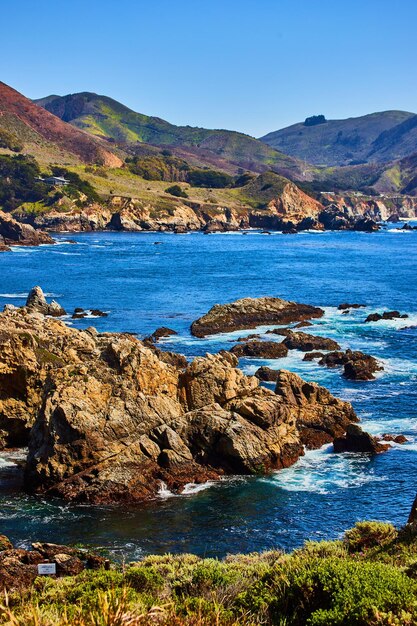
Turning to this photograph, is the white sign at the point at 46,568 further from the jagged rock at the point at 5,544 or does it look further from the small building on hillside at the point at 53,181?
the small building on hillside at the point at 53,181

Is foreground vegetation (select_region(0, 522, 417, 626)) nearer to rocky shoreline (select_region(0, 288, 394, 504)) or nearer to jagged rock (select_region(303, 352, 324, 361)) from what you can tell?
rocky shoreline (select_region(0, 288, 394, 504))

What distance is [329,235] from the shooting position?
192500 mm

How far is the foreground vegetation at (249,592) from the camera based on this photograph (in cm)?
1248

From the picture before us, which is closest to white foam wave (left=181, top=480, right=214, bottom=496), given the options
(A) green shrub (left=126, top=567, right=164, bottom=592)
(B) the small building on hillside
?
(A) green shrub (left=126, top=567, right=164, bottom=592)

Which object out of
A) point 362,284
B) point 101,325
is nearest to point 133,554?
point 101,325

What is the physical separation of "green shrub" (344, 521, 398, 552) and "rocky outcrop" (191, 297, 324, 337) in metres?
41.1

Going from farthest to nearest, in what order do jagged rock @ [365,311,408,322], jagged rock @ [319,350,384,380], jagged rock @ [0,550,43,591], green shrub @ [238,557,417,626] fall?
jagged rock @ [365,311,408,322] < jagged rock @ [319,350,384,380] < jagged rock @ [0,550,43,591] < green shrub @ [238,557,417,626]

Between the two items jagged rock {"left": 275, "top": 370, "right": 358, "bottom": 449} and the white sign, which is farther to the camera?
jagged rock {"left": 275, "top": 370, "right": 358, "bottom": 449}

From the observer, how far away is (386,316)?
71.4 meters

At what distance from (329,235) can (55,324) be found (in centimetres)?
15123

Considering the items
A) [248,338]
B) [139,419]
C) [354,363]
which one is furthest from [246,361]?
[139,419]

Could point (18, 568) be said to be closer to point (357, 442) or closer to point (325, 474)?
point (325, 474)

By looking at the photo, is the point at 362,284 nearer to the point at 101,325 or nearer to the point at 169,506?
the point at 101,325

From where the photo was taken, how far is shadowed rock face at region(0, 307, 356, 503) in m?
31.8
